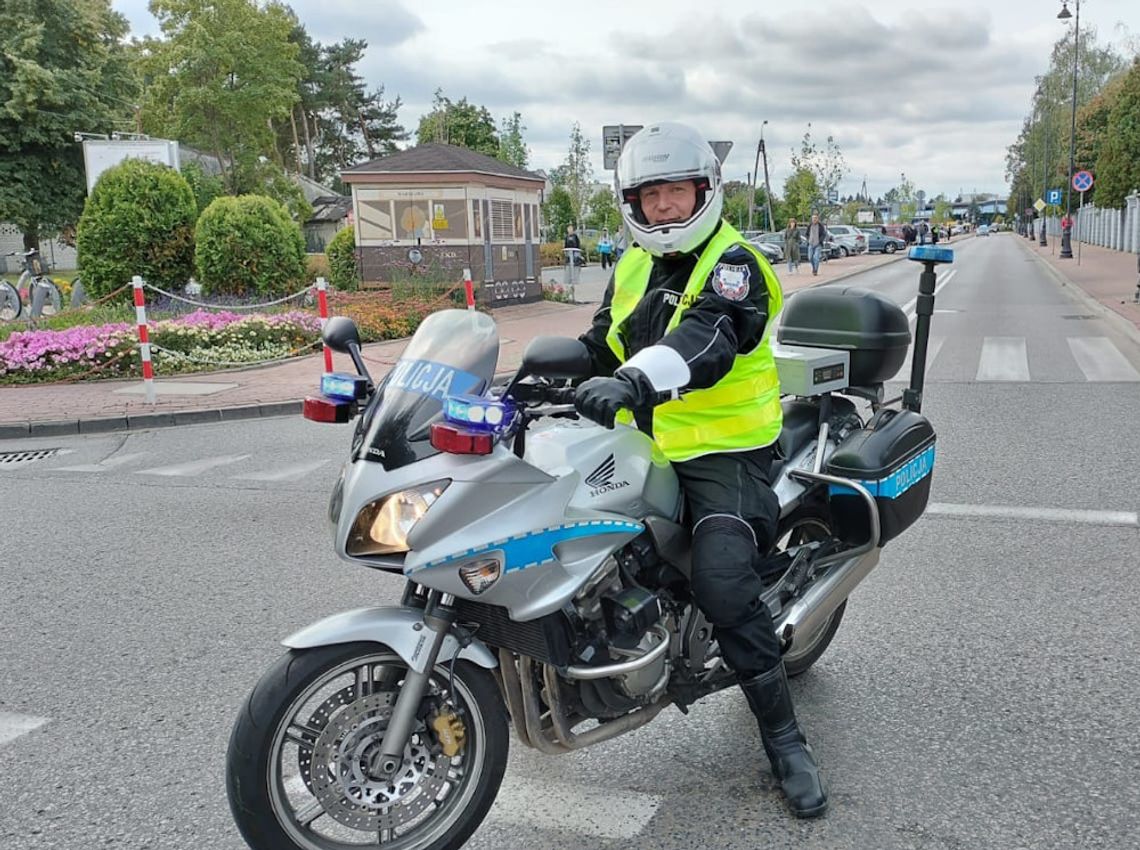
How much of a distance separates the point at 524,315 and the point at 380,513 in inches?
729

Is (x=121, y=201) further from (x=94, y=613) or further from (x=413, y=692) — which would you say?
(x=413, y=692)

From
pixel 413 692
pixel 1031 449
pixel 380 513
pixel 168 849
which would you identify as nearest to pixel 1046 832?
pixel 413 692

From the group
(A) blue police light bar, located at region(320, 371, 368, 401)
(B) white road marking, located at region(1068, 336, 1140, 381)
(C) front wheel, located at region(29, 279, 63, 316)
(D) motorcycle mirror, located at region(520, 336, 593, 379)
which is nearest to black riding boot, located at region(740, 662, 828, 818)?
(D) motorcycle mirror, located at region(520, 336, 593, 379)

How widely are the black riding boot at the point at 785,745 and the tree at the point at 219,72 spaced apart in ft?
163

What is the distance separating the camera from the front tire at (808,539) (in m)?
3.39

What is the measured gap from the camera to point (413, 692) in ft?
8.02

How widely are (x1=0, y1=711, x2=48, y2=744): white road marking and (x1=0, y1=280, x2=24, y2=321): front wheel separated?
56.1 ft

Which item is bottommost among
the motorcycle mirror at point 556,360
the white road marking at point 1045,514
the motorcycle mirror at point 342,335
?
the white road marking at point 1045,514

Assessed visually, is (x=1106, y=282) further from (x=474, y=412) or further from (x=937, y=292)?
(x=474, y=412)

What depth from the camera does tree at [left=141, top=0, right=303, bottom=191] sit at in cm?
4672

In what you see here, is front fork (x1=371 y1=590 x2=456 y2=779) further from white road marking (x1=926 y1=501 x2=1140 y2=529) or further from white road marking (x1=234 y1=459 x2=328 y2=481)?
white road marking (x1=234 y1=459 x2=328 y2=481)

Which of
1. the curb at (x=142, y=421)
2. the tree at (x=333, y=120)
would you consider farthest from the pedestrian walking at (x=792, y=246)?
the tree at (x=333, y=120)

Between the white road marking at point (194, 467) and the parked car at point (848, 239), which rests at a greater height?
the parked car at point (848, 239)

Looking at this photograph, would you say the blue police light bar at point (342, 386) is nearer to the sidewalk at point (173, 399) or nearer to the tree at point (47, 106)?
the sidewalk at point (173, 399)
